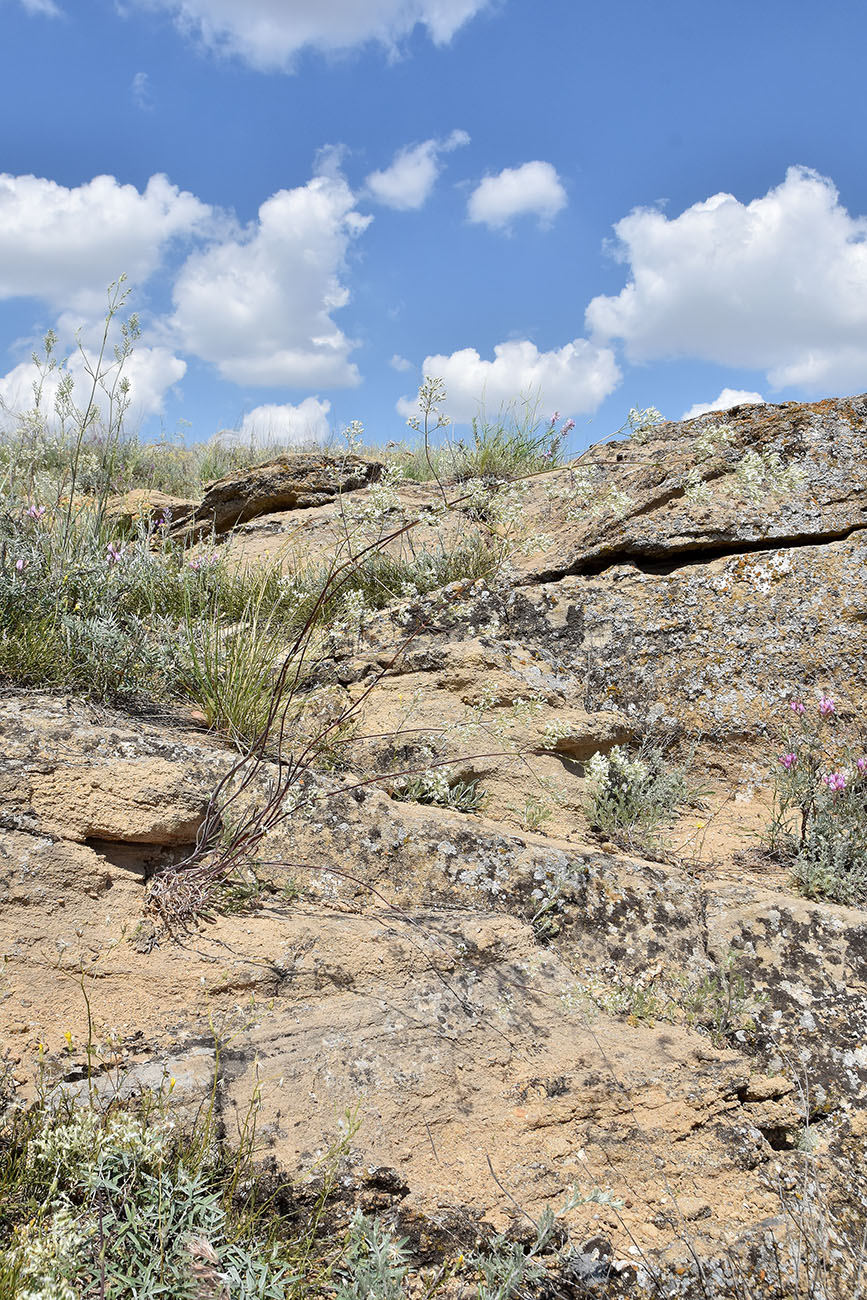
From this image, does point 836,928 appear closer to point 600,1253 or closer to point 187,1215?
point 600,1253

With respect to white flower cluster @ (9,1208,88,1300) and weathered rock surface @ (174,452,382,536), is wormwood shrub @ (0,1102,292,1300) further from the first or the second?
→ weathered rock surface @ (174,452,382,536)

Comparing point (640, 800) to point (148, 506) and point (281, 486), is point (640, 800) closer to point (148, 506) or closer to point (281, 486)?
point (281, 486)

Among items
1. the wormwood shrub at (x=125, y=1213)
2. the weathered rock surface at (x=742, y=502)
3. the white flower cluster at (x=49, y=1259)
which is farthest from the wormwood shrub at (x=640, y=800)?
the white flower cluster at (x=49, y=1259)

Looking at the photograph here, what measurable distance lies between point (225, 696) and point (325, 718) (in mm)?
554

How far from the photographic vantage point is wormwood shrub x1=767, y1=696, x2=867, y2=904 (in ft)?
11.6

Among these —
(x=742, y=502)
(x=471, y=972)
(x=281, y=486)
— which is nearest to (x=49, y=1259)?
(x=471, y=972)

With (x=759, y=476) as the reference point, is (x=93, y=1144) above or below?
below

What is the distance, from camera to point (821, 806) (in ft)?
12.6

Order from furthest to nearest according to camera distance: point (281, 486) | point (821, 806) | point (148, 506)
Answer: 1. point (148, 506)
2. point (281, 486)
3. point (821, 806)

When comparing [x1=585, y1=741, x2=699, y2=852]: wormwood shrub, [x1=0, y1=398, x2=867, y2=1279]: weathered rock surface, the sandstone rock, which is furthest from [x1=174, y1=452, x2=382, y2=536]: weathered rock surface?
[x1=585, y1=741, x2=699, y2=852]: wormwood shrub

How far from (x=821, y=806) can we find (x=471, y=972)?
7.14ft

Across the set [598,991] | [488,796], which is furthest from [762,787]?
[598,991]

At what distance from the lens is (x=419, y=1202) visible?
83.1 inches

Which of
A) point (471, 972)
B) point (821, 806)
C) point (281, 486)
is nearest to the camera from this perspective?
point (471, 972)
